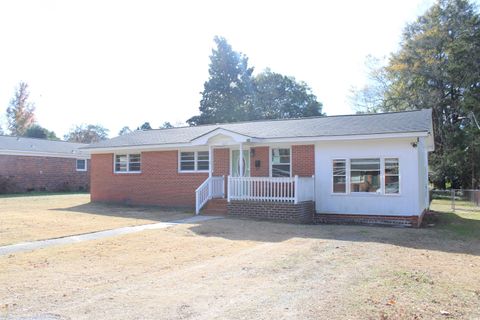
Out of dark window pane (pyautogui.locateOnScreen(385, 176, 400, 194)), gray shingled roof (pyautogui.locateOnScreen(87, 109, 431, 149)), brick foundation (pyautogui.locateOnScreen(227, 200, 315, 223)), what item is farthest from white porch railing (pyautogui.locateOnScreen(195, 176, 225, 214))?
dark window pane (pyautogui.locateOnScreen(385, 176, 400, 194))

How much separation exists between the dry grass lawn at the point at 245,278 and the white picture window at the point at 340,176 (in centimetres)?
456

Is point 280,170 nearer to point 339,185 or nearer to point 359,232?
point 339,185

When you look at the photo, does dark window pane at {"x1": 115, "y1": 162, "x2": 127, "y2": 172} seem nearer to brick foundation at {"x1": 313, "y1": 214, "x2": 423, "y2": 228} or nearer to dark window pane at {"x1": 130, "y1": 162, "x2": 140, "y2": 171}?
dark window pane at {"x1": 130, "y1": 162, "x2": 140, "y2": 171}

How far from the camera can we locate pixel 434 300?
5.97 m

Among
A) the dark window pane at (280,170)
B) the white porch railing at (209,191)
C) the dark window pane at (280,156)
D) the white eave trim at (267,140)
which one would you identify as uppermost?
the white eave trim at (267,140)

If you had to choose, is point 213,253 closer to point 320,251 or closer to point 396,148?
point 320,251

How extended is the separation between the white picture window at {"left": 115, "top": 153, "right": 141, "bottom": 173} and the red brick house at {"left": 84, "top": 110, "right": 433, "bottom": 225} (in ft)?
1.19

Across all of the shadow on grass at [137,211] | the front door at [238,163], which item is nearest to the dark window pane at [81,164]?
the shadow on grass at [137,211]

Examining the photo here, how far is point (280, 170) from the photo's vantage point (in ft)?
58.6

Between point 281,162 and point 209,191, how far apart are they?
3.24 metres

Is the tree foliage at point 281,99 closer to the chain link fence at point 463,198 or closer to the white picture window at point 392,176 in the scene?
the chain link fence at point 463,198

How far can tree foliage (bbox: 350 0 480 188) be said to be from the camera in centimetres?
3350

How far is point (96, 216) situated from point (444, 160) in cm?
2914

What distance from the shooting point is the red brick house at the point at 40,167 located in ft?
98.5
